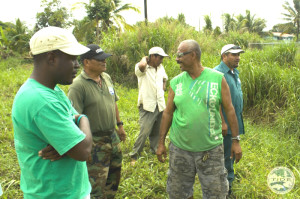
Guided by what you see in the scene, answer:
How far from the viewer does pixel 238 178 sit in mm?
3465

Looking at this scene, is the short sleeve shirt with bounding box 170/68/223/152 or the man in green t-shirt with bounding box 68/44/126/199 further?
the man in green t-shirt with bounding box 68/44/126/199

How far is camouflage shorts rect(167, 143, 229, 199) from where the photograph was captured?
7.45ft

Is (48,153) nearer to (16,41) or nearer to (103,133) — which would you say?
(103,133)

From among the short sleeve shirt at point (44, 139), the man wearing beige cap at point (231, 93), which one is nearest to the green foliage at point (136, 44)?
the man wearing beige cap at point (231, 93)

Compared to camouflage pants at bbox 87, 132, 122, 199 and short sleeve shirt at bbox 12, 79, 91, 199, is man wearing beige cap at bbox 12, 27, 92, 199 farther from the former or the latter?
camouflage pants at bbox 87, 132, 122, 199

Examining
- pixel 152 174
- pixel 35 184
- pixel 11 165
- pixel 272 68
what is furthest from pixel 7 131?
pixel 272 68

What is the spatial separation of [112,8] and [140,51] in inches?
464

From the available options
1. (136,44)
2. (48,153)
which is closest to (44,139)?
(48,153)

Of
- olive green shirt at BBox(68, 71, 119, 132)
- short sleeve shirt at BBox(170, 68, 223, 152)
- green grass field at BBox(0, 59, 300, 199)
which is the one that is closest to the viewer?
short sleeve shirt at BBox(170, 68, 223, 152)

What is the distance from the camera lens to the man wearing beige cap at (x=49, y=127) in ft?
4.14

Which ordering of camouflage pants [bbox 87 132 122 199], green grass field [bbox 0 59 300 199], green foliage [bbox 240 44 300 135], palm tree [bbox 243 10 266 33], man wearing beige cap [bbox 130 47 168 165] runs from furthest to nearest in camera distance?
palm tree [bbox 243 10 266 33] < green foliage [bbox 240 44 300 135] < man wearing beige cap [bbox 130 47 168 165] < green grass field [bbox 0 59 300 199] < camouflage pants [bbox 87 132 122 199]

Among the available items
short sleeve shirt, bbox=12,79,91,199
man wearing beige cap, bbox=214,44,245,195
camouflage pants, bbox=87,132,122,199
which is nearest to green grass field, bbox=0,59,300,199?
man wearing beige cap, bbox=214,44,245,195

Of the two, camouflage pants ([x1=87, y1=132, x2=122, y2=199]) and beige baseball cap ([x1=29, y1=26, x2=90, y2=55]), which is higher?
beige baseball cap ([x1=29, y1=26, x2=90, y2=55])

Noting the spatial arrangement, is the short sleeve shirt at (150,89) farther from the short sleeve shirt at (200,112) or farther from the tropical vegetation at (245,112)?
the short sleeve shirt at (200,112)
